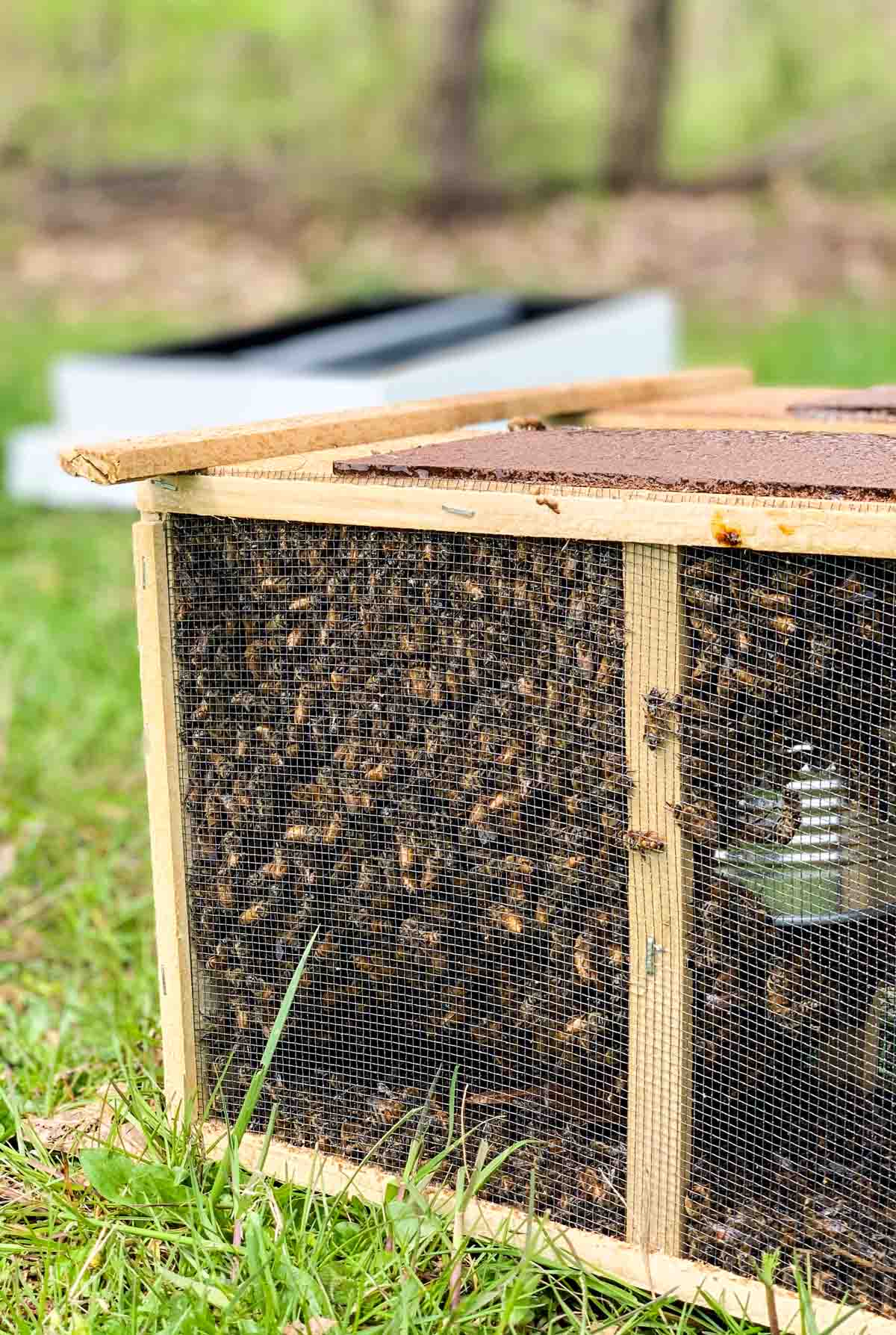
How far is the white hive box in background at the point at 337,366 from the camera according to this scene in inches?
255

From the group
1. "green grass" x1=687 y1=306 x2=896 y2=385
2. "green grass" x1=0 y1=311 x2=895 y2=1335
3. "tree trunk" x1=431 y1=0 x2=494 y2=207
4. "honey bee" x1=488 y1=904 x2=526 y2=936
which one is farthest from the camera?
"tree trunk" x1=431 y1=0 x2=494 y2=207

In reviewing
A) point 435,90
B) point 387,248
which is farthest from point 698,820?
→ point 435,90

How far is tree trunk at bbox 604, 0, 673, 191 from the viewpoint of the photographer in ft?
53.2

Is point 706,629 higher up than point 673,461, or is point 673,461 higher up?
point 673,461

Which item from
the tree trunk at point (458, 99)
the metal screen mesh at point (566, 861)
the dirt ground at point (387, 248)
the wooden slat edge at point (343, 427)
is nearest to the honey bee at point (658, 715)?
the metal screen mesh at point (566, 861)

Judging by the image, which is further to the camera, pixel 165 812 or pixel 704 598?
pixel 165 812

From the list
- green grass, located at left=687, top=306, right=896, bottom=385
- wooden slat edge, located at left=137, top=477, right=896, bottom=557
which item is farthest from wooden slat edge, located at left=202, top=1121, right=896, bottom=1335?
green grass, located at left=687, top=306, right=896, bottom=385

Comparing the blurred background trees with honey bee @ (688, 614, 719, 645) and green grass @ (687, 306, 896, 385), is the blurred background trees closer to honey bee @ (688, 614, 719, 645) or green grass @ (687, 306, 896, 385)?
green grass @ (687, 306, 896, 385)

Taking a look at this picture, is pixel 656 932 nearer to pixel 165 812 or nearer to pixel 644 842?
pixel 644 842

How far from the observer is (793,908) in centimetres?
211

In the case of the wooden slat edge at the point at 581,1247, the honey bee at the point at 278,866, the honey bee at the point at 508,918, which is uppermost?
the honey bee at the point at 278,866

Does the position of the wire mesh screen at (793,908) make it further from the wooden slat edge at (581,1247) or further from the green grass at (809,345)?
the green grass at (809,345)

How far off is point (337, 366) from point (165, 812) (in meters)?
4.37

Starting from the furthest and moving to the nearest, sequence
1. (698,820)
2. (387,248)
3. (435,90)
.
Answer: (435,90), (387,248), (698,820)
